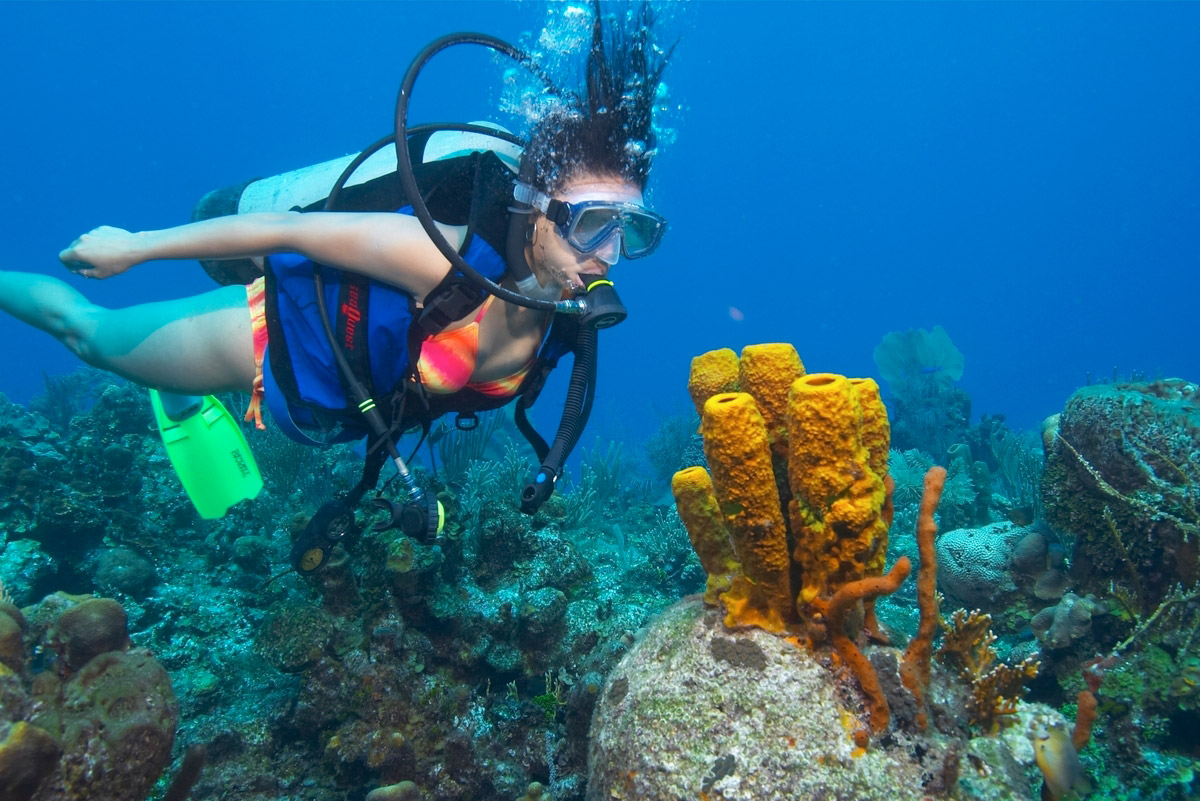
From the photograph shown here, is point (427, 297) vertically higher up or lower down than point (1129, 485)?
higher up

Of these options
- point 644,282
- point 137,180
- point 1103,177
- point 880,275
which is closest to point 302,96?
point 137,180

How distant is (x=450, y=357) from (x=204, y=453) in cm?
244

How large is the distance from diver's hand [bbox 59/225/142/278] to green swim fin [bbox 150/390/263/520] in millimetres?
1572

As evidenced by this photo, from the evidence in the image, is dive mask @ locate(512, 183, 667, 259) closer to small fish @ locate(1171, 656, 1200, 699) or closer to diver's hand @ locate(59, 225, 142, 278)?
diver's hand @ locate(59, 225, 142, 278)

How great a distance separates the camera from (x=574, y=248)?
8.47ft

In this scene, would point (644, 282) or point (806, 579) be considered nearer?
point (806, 579)

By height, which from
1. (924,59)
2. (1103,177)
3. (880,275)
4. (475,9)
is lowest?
(880,275)

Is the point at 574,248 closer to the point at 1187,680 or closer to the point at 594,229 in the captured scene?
the point at 594,229

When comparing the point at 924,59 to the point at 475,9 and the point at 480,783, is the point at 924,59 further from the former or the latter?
the point at 480,783

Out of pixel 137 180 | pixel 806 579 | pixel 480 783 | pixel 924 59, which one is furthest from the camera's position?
pixel 924 59

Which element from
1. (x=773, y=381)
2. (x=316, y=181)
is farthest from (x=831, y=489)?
(x=316, y=181)

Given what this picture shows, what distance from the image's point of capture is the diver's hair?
2490mm

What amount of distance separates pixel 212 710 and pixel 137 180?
9701 centimetres

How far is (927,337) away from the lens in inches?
595
